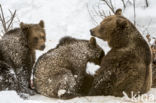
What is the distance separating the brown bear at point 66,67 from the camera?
630 centimetres

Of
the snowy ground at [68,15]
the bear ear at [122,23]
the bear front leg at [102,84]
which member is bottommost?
the bear front leg at [102,84]

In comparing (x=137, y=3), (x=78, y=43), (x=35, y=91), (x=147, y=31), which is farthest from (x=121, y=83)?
(x=137, y=3)

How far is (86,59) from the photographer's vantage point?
665cm

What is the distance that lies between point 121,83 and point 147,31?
453cm

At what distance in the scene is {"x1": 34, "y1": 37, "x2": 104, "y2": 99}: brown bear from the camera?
20.7ft

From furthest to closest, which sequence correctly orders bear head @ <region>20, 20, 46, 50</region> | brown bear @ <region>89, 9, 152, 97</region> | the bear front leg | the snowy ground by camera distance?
the snowy ground → bear head @ <region>20, 20, 46, 50</region> → the bear front leg → brown bear @ <region>89, 9, 152, 97</region>

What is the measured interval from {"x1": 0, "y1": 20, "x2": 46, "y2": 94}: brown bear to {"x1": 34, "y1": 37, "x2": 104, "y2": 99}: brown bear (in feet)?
1.09

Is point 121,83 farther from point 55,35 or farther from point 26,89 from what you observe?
point 55,35

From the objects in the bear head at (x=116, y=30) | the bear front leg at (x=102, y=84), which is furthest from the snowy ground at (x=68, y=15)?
the bear front leg at (x=102, y=84)

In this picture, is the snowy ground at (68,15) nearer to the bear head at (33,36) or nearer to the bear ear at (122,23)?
the bear head at (33,36)

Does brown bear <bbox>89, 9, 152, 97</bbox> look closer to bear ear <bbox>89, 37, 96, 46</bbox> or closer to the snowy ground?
bear ear <bbox>89, 37, 96, 46</bbox>

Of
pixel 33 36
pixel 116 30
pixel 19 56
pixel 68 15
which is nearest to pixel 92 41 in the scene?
pixel 116 30

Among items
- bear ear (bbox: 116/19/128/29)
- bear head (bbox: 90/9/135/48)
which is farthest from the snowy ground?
bear ear (bbox: 116/19/128/29)

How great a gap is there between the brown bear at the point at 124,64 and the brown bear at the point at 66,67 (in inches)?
→ 17.0
